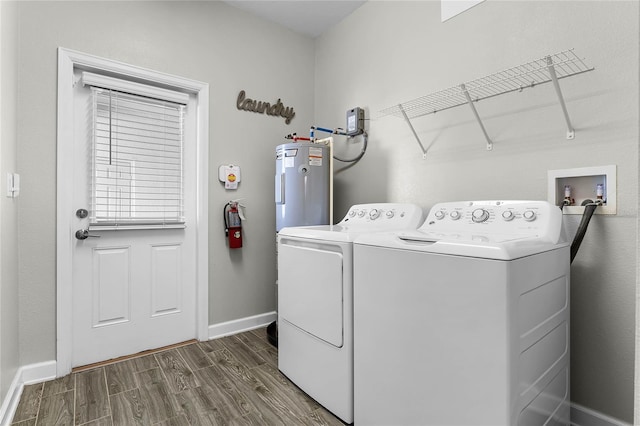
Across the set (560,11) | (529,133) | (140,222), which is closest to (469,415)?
(529,133)

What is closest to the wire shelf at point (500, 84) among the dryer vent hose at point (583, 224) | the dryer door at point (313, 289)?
the dryer vent hose at point (583, 224)

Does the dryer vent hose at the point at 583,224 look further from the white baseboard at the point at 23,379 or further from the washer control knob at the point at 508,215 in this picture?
the white baseboard at the point at 23,379

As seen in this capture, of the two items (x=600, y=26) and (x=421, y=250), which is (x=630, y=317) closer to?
(x=421, y=250)

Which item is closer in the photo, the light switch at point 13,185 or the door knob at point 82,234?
the light switch at point 13,185

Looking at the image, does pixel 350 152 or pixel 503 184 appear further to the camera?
pixel 350 152

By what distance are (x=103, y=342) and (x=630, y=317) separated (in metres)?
2.86

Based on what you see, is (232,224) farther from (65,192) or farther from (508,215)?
(508,215)

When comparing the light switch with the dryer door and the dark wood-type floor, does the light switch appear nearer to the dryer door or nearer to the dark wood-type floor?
the dark wood-type floor

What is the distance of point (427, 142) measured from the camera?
2.10 meters

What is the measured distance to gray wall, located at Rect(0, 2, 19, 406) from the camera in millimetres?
1452

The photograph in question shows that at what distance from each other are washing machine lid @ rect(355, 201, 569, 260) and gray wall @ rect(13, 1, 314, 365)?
1.51m

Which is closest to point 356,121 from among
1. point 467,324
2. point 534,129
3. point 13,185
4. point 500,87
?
point 500,87

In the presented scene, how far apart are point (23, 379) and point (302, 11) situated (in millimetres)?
3103

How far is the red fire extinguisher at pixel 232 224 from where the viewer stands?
254 cm
